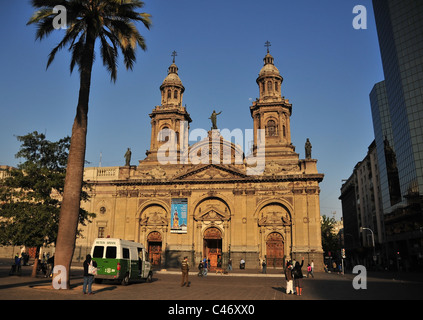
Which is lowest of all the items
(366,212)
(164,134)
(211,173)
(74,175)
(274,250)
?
(274,250)

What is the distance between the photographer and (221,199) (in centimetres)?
4756

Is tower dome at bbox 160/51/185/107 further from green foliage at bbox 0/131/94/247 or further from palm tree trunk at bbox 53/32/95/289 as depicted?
palm tree trunk at bbox 53/32/95/289

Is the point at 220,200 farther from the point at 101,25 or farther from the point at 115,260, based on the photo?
the point at 101,25

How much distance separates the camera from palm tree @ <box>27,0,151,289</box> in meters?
17.6

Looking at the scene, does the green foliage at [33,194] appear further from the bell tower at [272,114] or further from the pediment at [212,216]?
the bell tower at [272,114]

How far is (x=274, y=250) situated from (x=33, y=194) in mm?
30072

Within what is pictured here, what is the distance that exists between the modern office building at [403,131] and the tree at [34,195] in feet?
158

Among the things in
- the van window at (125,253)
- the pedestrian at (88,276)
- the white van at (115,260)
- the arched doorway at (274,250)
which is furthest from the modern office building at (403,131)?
the pedestrian at (88,276)

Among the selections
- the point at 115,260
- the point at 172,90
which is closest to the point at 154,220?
the point at 172,90

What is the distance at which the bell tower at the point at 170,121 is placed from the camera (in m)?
55.4

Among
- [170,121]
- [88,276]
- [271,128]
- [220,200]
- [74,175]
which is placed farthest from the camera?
[170,121]

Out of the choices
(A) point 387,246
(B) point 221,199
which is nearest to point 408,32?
(A) point 387,246

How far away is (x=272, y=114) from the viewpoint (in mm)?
53562
